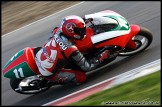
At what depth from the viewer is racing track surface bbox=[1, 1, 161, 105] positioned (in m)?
8.33

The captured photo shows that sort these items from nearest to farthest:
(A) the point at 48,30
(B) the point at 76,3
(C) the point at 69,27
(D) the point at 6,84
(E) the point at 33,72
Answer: (C) the point at 69,27, (E) the point at 33,72, (D) the point at 6,84, (A) the point at 48,30, (B) the point at 76,3

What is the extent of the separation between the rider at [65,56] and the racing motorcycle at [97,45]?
0.51 ft

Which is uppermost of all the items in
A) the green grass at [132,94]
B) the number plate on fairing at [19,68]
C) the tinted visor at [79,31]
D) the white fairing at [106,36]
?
the tinted visor at [79,31]

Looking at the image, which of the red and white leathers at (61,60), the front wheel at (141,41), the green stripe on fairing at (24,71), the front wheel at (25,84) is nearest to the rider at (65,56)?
the red and white leathers at (61,60)

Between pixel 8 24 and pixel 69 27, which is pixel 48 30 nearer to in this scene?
pixel 8 24

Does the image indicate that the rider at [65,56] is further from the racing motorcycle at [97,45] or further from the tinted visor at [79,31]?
the racing motorcycle at [97,45]

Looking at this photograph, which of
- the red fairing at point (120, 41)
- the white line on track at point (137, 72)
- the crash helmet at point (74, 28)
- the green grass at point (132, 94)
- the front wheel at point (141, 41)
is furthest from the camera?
the front wheel at point (141, 41)

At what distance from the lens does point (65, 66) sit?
838 cm

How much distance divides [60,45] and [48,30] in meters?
4.37

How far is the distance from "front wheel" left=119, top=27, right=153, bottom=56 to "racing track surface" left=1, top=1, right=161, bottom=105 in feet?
0.32

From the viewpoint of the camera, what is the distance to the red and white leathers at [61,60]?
26.2 feet

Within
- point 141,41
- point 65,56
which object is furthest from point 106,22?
point 65,56

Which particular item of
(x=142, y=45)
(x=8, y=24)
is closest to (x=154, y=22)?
(x=142, y=45)

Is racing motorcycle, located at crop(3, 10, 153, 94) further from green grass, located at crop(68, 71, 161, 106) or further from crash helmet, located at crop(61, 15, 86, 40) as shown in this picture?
green grass, located at crop(68, 71, 161, 106)
